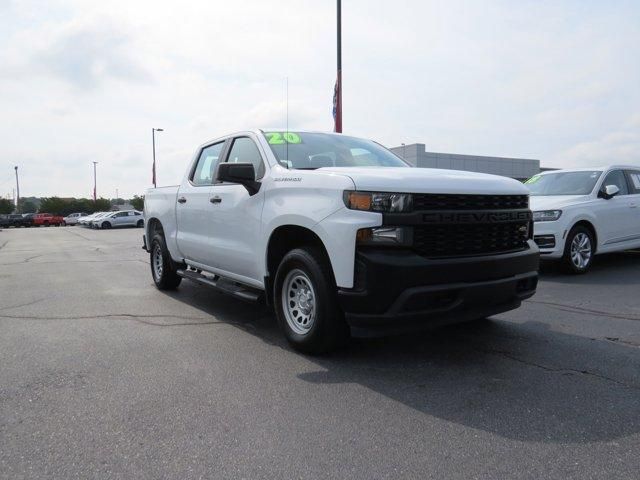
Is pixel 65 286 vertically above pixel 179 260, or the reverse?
pixel 179 260

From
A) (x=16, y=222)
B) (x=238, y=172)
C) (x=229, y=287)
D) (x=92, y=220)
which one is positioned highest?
(x=238, y=172)

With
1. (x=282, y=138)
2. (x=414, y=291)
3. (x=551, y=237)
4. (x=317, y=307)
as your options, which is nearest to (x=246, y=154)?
(x=282, y=138)

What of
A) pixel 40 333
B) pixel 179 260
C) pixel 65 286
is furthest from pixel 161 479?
pixel 65 286

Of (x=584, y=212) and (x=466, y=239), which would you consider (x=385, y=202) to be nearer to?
(x=466, y=239)

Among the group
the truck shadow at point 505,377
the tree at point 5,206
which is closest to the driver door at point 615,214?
the truck shadow at point 505,377

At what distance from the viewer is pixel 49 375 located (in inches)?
151

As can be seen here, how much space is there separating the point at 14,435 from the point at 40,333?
2.45 m

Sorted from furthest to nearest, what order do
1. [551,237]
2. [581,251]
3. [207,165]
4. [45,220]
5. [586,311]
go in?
1. [45,220]
2. [581,251]
3. [551,237]
4. [207,165]
5. [586,311]

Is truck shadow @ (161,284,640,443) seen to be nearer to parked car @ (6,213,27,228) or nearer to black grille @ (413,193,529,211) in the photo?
black grille @ (413,193,529,211)

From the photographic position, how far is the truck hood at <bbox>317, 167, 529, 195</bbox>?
360 cm

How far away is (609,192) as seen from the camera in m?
8.34

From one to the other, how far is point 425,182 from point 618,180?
699cm

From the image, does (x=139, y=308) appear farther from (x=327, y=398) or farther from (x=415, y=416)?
(x=415, y=416)

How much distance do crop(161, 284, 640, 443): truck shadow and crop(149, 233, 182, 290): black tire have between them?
2.53 meters
